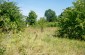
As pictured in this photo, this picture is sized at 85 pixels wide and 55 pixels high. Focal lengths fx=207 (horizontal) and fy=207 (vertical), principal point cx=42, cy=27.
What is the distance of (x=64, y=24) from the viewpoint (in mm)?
19984

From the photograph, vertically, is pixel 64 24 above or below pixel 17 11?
below

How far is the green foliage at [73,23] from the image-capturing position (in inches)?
737

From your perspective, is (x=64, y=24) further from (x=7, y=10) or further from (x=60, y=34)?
(x=7, y=10)

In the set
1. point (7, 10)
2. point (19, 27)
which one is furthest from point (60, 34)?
point (7, 10)

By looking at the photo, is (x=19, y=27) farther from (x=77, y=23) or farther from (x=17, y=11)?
(x=77, y=23)

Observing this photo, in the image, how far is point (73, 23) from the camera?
767 inches

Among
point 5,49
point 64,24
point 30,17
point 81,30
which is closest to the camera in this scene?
point 5,49

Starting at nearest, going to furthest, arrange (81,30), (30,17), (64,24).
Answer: (81,30), (64,24), (30,17)

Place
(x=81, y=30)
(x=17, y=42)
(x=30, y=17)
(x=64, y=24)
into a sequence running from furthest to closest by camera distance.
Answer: (x=30, y=17), (x=64, y=24), (x=81, y=30), (x=17, y=42)

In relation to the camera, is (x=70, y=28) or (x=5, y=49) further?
(x=70, y=28)

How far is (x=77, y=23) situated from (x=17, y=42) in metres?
12.7

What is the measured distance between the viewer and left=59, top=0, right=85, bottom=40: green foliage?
61.4 feet

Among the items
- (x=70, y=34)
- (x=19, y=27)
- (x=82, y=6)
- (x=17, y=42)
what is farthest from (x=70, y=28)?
(x=17, y=42)

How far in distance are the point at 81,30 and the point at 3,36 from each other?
43.1 feet
